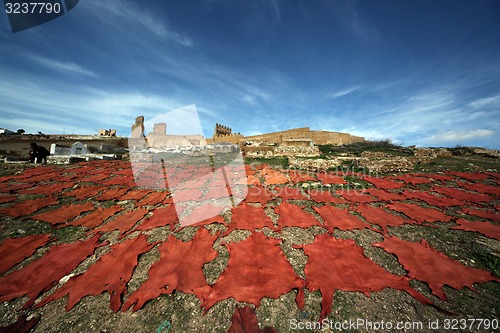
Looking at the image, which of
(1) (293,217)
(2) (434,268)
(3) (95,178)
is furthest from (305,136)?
(2) (434,268)

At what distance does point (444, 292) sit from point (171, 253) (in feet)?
17.5

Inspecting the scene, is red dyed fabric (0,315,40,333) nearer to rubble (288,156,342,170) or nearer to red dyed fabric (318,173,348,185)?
red dyed fabric (318,173,348,185)

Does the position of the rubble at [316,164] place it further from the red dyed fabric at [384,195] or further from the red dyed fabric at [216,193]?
the red dyed fabric at [216,193]

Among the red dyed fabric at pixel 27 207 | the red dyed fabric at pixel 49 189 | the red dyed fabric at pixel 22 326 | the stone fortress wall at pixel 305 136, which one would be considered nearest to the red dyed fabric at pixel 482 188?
the red dyed fabric at pixel 22 326

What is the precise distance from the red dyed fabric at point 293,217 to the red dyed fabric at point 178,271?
220 cm

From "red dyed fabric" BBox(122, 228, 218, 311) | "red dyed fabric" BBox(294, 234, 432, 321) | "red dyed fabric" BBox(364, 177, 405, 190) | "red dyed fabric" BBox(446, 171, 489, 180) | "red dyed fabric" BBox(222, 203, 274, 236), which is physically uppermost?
"red dyed fabric" BBox(446, 171, 489, 180)

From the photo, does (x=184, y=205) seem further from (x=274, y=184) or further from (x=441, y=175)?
(x=441, y=175)

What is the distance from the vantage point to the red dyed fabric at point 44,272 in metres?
3.39

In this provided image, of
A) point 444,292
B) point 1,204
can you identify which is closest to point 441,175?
point 444,292

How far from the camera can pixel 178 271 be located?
12.2ft

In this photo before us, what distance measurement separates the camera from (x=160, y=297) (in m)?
3.24

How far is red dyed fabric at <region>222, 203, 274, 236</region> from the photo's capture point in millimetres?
5438

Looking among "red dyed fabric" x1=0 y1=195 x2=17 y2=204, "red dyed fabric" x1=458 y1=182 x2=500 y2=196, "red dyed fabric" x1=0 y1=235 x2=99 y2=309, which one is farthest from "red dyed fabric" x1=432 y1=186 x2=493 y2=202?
"red dyed fabric" x1=0 y1=195 x2=17 y2=204

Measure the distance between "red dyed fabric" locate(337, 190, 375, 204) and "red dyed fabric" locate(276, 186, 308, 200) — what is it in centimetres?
179
